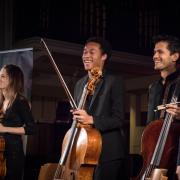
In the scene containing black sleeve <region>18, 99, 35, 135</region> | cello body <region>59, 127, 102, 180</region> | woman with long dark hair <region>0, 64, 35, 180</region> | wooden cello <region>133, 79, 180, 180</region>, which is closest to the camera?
wooden cello <region>133, 79, 180, 180</region>

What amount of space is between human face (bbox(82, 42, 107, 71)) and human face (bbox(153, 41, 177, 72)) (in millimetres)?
391

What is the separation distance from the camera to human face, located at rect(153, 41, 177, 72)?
283 cm

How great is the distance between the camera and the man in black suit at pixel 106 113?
280 cm

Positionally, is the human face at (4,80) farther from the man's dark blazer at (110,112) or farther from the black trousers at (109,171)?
the black trousers at (109,171)

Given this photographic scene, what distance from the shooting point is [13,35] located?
24.0 ft

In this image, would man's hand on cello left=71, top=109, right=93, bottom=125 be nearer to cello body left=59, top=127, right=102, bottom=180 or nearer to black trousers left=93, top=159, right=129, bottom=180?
cello body left=59, top=127, right=102, bottom=180

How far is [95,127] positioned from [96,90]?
0.89ft

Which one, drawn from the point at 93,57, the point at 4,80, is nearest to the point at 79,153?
the point at 93,57

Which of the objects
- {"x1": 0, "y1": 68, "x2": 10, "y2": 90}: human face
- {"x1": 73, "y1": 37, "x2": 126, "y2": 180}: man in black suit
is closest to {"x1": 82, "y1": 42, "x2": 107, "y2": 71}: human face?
{"x1": 73, "y1": 37, "x2": 126, "y2": 180}: man in black suit

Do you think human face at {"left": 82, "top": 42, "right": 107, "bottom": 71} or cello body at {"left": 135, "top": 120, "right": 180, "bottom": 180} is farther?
human face at {"left": 82, "top": 42, "right": 107, "bottom": 71}

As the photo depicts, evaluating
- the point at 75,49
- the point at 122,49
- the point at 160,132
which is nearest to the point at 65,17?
the point at 75,49

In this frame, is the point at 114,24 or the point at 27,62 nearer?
the point at 27,62

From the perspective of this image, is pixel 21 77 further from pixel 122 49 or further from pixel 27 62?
pixel 122 49

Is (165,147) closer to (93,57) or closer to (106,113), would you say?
(106,113)
